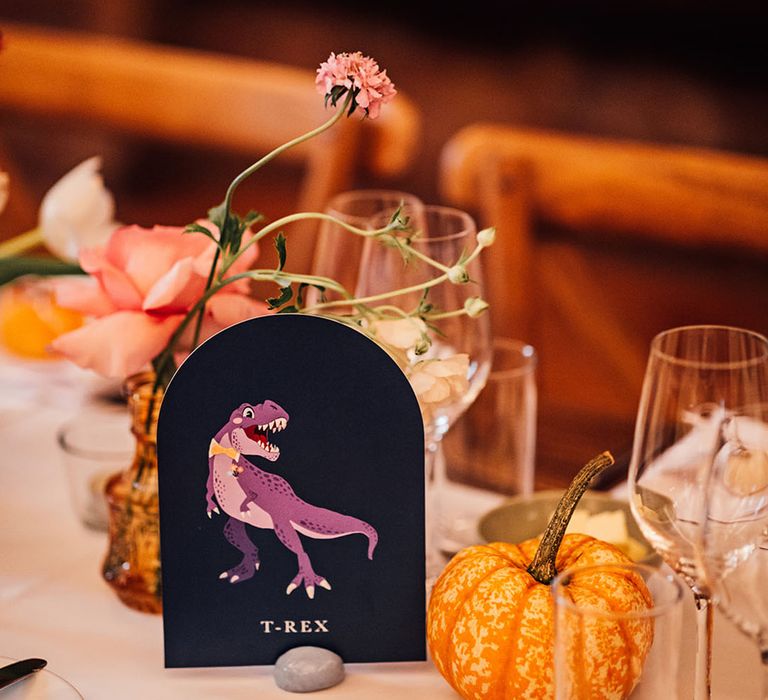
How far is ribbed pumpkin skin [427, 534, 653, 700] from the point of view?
743mm

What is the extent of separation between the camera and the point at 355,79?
2.59 ft

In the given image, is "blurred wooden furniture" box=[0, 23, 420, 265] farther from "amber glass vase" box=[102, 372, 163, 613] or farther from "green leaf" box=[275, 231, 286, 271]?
"green leaf" box=[275, 231, 286, 271]

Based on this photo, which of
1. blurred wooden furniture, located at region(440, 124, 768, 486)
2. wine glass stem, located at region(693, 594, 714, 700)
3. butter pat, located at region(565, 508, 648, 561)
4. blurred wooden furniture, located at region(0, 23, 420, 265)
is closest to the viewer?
wine glass stem, located at region(693, 594, 714, 700)

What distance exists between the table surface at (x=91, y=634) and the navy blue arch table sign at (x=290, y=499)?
0.02 metres

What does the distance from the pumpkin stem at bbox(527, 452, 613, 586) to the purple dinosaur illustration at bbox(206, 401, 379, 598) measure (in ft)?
0.42

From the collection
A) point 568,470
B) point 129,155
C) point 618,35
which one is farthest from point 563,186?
point 129,155

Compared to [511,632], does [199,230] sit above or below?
above

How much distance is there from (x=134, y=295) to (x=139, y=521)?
0.65ft

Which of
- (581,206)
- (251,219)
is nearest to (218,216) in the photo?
(251,219)

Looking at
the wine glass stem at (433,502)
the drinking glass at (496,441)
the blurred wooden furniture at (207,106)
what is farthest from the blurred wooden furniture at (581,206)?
the wine glass stem at (433,502)

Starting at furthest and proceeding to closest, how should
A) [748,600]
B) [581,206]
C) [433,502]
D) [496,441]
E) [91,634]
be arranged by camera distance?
1. [581,206]
2. [496,441]
3. [433,502]
4. [91,634]
5. [748,600]

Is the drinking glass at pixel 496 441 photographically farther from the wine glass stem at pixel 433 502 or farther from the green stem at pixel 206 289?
the green stem at pixel 206 289

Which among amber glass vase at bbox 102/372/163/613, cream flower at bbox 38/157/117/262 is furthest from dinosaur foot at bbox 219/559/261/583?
cream flower at bbox 38/157/117/262

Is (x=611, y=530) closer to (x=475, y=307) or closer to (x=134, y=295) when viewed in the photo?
(x=475, y=307)
